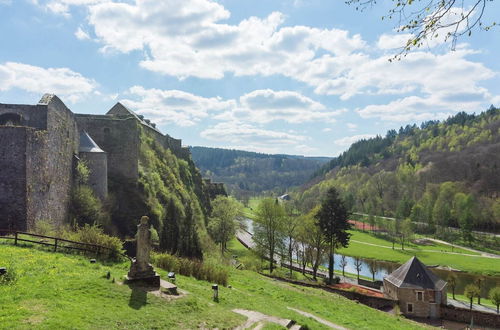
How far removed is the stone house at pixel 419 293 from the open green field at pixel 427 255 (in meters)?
27.5

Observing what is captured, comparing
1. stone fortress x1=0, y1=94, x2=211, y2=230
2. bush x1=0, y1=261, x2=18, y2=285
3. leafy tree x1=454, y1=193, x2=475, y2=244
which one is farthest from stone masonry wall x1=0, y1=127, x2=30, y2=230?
leafy tree x1=454, y1=193, x2=475, y2=244

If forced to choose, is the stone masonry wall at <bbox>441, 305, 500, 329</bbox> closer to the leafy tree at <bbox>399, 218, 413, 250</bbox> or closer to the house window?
the house window

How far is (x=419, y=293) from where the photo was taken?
1448 inches

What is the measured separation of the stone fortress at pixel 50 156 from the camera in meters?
20.8

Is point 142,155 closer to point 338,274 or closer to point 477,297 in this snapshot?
point 338,274

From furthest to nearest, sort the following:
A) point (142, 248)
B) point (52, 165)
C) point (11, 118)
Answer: point (11, 118) < point (52, 165) < point (142, 248)

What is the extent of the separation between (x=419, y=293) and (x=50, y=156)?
36.6m

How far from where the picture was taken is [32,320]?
8930 mm

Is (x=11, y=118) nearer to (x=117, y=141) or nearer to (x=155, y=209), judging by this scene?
(x=117, y=141)

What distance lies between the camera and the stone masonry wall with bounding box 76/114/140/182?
36750 mm

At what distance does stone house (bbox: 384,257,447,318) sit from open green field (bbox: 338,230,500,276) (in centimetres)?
2751

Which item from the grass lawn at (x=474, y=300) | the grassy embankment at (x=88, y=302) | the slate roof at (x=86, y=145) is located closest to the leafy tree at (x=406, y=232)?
the grass lawn at (x=474, y=300)

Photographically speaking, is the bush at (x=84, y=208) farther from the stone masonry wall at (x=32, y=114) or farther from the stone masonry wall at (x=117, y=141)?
the stone masonry wall at (x=117, y=141)

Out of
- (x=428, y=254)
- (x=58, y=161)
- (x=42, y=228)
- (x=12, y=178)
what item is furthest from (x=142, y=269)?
(x=428, y=254)
